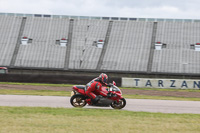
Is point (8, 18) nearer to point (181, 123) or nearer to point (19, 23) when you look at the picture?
point (19, 23)

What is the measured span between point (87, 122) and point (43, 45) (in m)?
38.8

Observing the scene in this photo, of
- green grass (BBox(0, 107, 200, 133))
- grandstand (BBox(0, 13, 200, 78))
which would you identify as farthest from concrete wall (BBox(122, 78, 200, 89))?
green grass (BBox(0, 107, 200, 133))

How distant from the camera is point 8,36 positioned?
48781 mm

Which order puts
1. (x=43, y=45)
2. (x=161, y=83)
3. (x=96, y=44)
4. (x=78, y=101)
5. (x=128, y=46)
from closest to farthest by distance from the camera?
(x=78, y=101) → (x=161, y=83) → (x=128, y=46) → (x=96, y=44) → (x=43, y=45)

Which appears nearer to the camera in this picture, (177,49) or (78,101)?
(78,101)

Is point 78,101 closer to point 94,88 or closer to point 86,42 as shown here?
point 94,88

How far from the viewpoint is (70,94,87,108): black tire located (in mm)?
13870

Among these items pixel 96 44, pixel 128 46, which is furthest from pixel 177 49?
pixel 96 44

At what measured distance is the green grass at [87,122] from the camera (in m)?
8.63

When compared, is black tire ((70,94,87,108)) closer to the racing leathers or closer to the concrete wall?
the racing leathers

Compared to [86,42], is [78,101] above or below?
below

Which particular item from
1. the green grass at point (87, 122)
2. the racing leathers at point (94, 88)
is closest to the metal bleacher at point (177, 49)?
the racing leathers at point (94, 88)

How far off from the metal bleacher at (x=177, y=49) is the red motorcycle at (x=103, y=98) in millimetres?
29209

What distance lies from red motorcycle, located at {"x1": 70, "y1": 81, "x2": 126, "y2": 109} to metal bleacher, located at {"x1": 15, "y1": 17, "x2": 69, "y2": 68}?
99.8 feet
